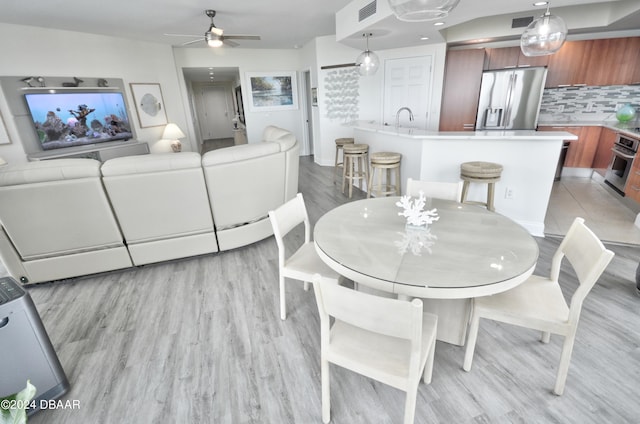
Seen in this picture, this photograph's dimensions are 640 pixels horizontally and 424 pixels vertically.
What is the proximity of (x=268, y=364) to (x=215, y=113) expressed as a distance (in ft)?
41.7

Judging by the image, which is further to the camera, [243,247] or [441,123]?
[441,123]

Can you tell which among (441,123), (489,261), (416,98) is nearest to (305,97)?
(416,98)

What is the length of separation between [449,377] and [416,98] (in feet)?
16.0


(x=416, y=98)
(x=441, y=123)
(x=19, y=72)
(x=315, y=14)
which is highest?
(x=315, y=14)

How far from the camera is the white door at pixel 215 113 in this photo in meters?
12.3

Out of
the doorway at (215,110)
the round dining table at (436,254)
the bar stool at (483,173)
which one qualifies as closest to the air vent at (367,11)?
the bar stool at (483,173)

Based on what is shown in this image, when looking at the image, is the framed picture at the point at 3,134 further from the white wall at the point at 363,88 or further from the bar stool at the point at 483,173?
the bar stool at the point at 483,173

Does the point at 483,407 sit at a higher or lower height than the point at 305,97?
lower

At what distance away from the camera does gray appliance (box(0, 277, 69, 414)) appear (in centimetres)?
140

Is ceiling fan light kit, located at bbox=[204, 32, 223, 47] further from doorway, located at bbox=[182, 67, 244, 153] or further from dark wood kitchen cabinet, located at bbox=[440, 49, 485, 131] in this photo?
doorway, located at bbox=[182, 67, 244, 153]

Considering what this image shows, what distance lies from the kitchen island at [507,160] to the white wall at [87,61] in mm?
4861

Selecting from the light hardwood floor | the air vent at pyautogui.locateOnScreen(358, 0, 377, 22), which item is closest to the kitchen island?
the light hardwood floor

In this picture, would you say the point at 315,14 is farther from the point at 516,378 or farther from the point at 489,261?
the point at 516,378

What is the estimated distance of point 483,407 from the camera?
1.46 m
